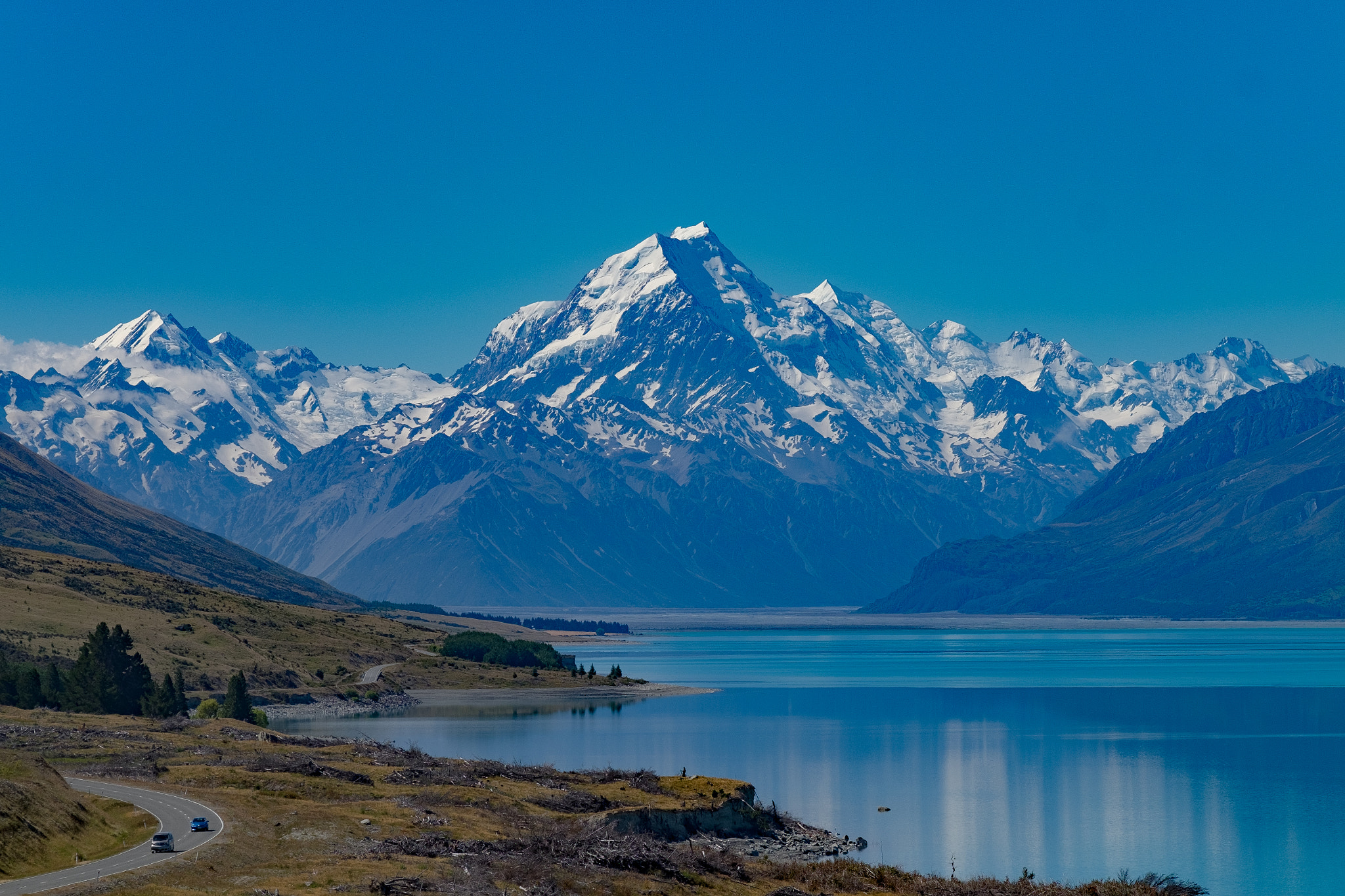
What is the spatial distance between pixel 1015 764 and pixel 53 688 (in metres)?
88.6

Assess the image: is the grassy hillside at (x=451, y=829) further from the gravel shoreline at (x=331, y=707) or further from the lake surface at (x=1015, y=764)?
the gravel shoreline at (x=331, y=707)

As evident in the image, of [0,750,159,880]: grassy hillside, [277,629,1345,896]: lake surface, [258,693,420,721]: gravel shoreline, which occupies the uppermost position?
[0,750,159,880]: grassy hillside

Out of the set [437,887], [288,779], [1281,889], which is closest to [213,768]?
[288,779]

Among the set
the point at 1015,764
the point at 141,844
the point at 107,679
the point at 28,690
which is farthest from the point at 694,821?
the point at 107,679

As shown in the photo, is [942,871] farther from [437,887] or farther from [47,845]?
[47,845]

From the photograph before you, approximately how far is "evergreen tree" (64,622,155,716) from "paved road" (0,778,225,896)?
202 ft

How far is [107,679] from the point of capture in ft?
436

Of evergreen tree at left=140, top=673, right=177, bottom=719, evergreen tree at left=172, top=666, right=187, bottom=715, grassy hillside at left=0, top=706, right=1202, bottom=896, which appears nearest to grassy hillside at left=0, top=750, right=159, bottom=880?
grassy hillside at left=0, top=706, right=1202, bottom=896

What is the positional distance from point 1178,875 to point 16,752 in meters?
61.2

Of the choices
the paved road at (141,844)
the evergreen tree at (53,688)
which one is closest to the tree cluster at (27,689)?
the evergreen tree at (53,688)

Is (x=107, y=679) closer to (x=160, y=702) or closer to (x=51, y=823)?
(x=160, y=702)

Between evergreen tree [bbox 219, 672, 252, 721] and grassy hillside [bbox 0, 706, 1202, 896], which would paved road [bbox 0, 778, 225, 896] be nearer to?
grassy hillside [bbox 0, 706, 1202, 896]

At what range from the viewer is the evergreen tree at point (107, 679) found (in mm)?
130125

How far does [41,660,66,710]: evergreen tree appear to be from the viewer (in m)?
130
